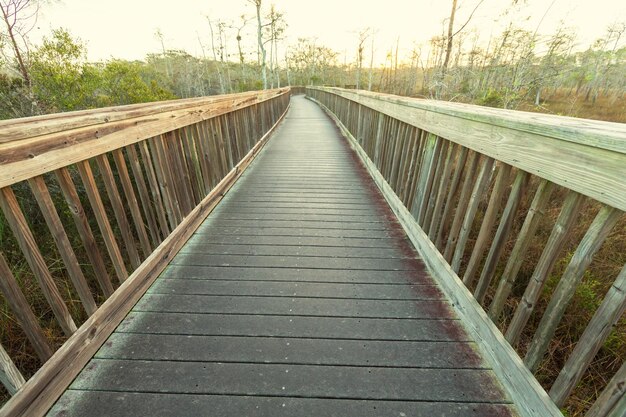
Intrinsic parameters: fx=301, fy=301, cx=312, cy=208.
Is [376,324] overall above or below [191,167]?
below

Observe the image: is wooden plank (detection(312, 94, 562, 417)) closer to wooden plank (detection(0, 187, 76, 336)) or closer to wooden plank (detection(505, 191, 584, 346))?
wooden plank (detection(505, 191, 584, 346))

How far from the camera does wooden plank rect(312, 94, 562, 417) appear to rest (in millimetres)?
1333

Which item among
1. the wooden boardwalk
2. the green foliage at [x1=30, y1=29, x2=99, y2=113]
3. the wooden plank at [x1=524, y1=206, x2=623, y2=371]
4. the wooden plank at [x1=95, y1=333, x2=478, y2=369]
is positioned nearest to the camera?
the wooden plank at [x1=524, y1=206, x2=623, y2=371]

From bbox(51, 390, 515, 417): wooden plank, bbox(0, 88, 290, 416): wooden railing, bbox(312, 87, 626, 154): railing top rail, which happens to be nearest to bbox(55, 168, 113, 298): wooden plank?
bbox(0, 88, 290, 416): wooden railing

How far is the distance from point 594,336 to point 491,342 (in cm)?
62

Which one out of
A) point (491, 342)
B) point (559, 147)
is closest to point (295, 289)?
point (491, 342)

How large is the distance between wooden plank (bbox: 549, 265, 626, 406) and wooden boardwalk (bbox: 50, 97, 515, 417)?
1.17 ft

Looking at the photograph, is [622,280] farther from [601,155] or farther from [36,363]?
[36,363]

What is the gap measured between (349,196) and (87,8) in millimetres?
31894

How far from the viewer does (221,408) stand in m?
1.43

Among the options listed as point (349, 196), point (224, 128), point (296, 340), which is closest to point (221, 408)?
point (296, 340)

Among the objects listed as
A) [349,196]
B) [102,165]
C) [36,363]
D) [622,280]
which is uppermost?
[102,165]

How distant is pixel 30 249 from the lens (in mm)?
1383

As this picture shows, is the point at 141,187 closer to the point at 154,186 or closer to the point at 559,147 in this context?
the point at 154,186
